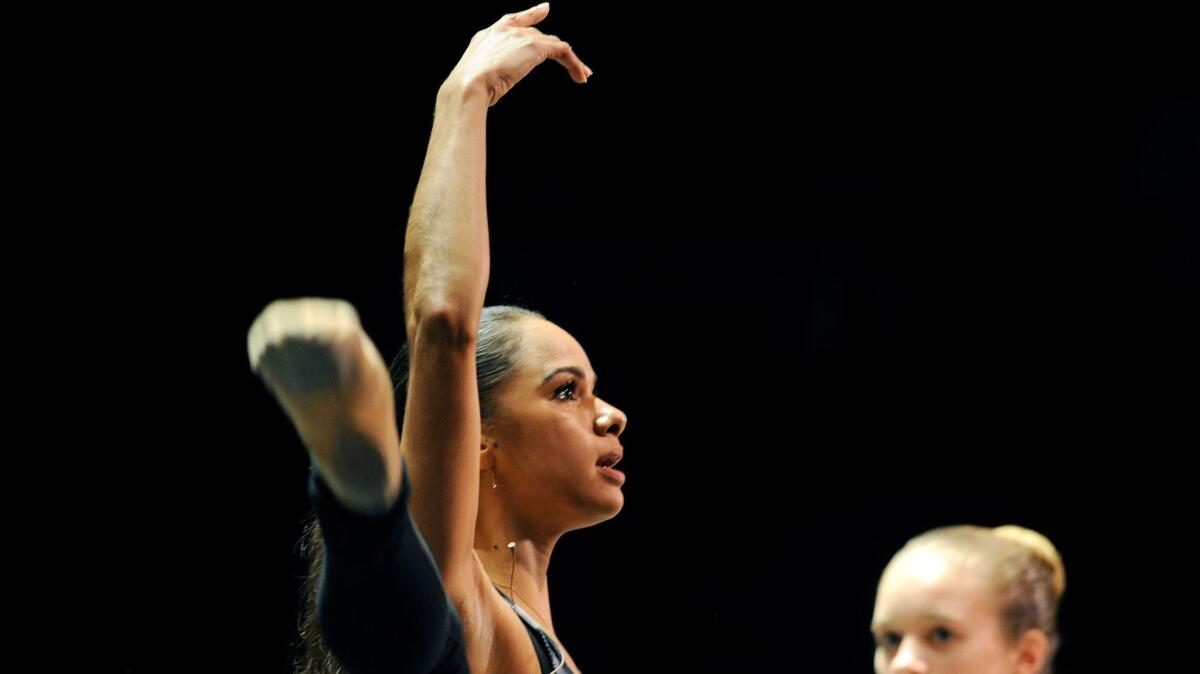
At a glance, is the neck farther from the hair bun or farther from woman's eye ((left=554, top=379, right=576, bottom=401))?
the hair bun

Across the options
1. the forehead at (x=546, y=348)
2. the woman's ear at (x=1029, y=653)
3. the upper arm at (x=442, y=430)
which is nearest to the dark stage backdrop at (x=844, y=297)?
the forehead at (x=546, y=348)

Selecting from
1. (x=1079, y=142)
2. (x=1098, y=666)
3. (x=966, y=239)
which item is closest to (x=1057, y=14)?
(x=1079, y=142)

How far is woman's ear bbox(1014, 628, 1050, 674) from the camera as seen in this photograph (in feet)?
4.54

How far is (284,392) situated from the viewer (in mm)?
696

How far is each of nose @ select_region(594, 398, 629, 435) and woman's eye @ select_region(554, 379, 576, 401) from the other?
3cm

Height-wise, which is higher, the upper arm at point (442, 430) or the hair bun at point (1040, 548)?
the upper arm at point (442, 430)

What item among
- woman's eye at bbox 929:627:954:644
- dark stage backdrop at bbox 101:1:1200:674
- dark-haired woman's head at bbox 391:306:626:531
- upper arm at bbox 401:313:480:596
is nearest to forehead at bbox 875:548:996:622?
woman's eye at bbox 929:627:954:644

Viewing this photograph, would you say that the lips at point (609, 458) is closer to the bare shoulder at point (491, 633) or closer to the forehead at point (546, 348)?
the forehead at point (546, 348)

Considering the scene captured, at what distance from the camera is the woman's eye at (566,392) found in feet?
4.57

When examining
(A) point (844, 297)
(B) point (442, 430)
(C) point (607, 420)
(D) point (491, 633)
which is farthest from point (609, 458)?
(A) point (844, 297)

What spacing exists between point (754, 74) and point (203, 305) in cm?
109

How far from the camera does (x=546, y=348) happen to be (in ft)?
4.57

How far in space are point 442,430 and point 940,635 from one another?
612 millimetres

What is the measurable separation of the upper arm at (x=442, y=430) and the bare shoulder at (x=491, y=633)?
84 millimetres
